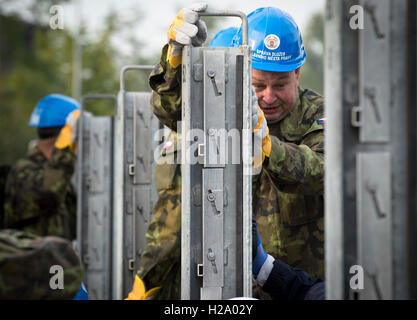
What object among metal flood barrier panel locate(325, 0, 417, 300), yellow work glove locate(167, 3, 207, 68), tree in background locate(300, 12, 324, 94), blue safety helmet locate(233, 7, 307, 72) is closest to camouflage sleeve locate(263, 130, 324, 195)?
blue safety helmet locate(233, 7, 307, 72)

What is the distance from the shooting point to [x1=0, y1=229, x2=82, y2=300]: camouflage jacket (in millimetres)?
1887

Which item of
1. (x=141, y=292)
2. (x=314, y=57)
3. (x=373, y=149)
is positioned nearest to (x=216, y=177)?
(x=373, y=149)

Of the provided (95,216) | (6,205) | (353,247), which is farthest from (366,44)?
(6,205)

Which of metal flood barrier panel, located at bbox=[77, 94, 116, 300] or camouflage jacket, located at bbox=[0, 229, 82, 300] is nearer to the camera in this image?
camouflage jacket, located at bbox=[0, 229, 82, 300]

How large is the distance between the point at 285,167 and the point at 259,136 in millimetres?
318

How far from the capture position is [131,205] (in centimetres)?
473

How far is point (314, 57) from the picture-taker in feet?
121

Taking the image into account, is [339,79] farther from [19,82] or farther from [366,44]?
[19,82]

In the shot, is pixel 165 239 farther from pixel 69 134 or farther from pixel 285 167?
pixel 69 134

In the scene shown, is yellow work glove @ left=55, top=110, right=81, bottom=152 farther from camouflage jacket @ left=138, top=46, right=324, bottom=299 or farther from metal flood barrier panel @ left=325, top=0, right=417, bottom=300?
metal flood barrier panel @ left=325, top=0, right=417, bottom=300

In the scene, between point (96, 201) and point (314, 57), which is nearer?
point (96, 201)

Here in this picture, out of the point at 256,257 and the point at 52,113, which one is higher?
the point at 52,113

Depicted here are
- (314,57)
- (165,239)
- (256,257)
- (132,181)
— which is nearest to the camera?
(256,257)

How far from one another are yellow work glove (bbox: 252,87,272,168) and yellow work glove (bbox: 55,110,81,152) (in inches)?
132
